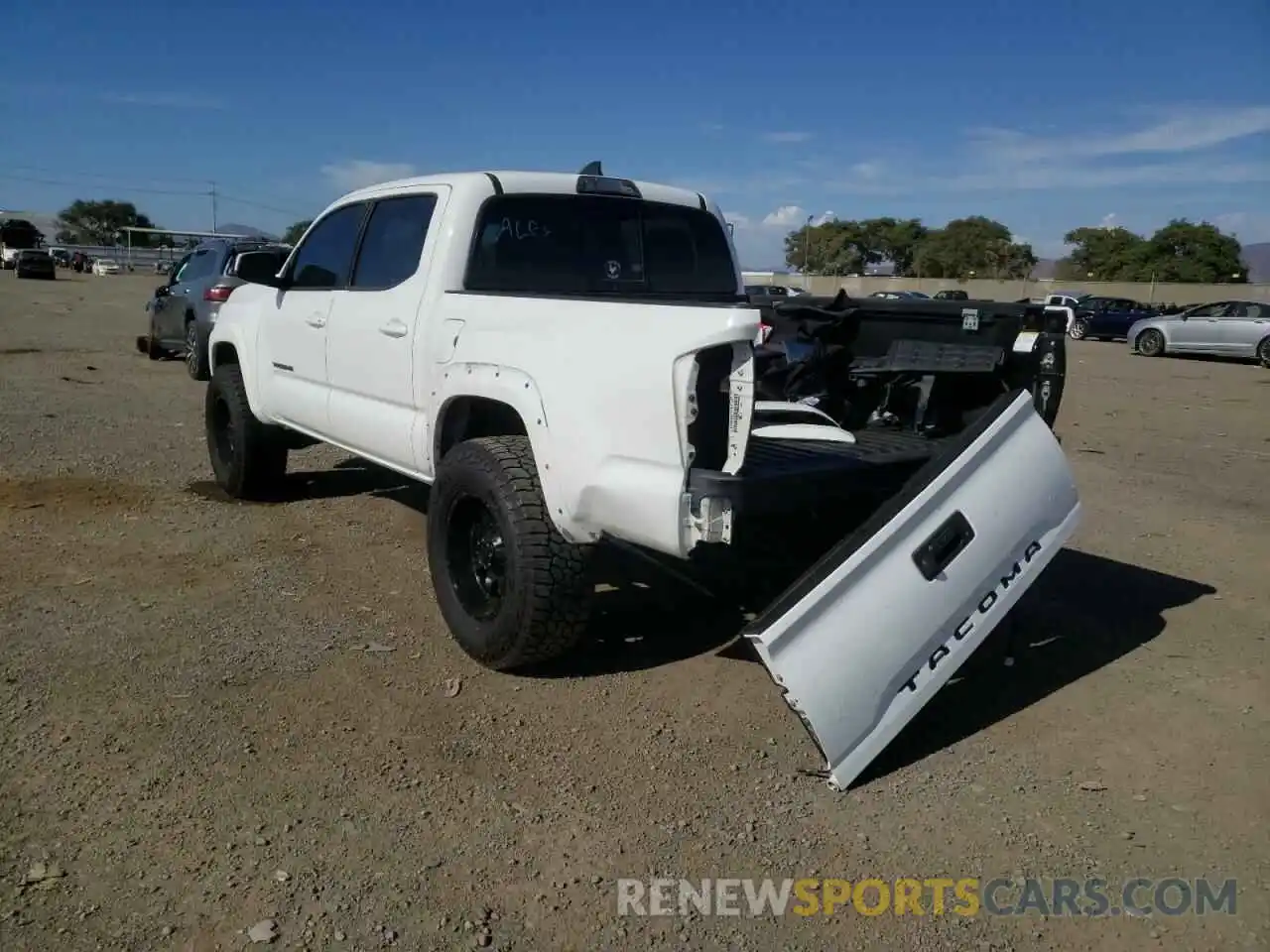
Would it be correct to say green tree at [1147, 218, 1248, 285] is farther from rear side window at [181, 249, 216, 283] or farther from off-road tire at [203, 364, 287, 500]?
off-road tire at [203, 364, 287, 500]

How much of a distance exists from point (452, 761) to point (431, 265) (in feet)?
7.30

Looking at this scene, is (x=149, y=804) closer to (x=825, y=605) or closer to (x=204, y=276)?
(x=825, y=605)

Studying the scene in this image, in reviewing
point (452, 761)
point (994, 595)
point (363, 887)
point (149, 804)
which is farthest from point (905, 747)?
point (149, 804)

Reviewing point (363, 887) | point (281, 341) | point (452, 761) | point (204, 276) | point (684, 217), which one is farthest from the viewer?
point (204, 276)

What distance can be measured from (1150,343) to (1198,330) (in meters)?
1.51

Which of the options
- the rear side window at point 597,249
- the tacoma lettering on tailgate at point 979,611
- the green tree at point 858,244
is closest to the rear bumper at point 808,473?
the tacoma lettering on tailgate at point 979,611

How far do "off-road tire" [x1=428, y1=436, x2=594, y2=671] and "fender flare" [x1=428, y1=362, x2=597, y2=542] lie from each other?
3.2 inches

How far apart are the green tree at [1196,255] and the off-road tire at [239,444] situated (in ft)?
209

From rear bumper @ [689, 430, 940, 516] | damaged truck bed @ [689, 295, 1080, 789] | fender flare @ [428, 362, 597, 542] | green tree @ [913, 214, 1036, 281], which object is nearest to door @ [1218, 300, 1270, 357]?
damaged truck bed @ [689, 295, 1080, 789]

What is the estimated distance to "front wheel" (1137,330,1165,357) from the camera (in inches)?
1046

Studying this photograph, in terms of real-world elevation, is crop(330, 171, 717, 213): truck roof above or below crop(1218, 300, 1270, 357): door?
above

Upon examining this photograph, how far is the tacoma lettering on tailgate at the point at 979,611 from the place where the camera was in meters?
3.41

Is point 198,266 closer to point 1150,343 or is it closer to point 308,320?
point 308,320

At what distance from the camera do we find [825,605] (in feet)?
10.5
